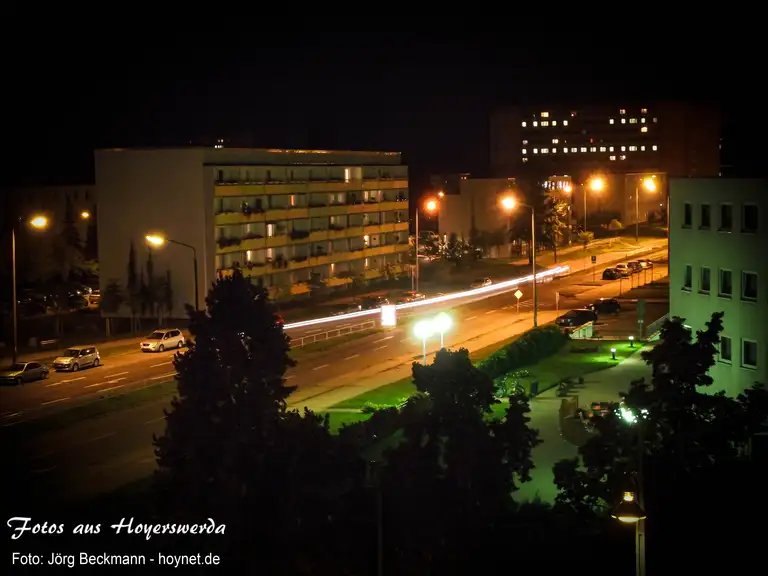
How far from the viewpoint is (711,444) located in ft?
61.6

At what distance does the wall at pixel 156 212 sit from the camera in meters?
50.8

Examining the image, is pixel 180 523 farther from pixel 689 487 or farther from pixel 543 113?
pixel 543 113

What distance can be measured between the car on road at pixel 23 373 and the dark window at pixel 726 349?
65.3 ft

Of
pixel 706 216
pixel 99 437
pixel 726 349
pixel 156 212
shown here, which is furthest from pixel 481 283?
pixel 99 437

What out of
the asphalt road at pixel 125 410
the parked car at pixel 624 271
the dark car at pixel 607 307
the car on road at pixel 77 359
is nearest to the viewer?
the asphalt road at pixel 125 410

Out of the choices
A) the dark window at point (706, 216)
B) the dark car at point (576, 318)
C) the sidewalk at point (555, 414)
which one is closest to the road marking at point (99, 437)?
the sidewalk at point (555, 414)

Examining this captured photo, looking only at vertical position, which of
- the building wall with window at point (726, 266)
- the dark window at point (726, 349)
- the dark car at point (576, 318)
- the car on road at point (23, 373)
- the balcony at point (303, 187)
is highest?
the balcony at point (303, 187)

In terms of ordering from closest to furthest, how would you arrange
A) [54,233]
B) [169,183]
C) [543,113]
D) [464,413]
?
[464,413]
[169,183]
[54,233]
[543,113]

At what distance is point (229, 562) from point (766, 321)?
16.3 m

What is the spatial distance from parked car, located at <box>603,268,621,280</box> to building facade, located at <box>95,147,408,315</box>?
41.0 ft

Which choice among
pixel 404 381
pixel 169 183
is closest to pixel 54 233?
pixel 169 183

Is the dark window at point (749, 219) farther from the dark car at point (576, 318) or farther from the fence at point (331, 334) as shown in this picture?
the fence at point (331, 334)

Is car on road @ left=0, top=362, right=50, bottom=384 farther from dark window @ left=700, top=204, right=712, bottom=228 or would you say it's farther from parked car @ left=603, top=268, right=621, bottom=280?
parked car @ left=603, top=268, right=621, bottom=280

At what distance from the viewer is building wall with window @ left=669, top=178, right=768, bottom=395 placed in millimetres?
26859
